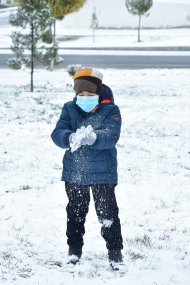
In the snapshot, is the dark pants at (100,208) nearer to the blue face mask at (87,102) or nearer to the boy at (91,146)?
the boy at (91,146)

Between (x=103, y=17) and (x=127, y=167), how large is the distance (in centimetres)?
4769

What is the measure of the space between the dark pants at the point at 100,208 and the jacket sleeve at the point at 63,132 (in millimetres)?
384

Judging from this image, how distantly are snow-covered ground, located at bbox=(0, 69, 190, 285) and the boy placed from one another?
1.65 ft

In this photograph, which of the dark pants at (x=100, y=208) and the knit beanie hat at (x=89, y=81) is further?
the dark pants at (x=100, y=208)

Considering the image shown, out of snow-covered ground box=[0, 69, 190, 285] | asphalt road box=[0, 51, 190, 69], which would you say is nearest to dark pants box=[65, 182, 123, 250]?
snow-covered ground box=[0, 69, 190, 285]

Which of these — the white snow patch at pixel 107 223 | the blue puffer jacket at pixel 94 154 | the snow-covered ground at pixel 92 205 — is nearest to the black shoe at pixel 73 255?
the snow-covered ground at pixel 92 205

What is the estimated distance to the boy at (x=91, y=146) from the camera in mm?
3559

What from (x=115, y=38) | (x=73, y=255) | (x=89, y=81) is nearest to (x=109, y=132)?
(x=89, y=81)

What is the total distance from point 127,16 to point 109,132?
167ft

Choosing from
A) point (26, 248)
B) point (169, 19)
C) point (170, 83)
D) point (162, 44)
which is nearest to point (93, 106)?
point (26, 248)

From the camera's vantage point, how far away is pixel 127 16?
52.0 meters

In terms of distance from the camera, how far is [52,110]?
520 inches

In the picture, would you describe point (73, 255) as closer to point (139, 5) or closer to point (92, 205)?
point (92, 205)

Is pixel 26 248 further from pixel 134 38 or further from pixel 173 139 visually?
pixel 134 38
